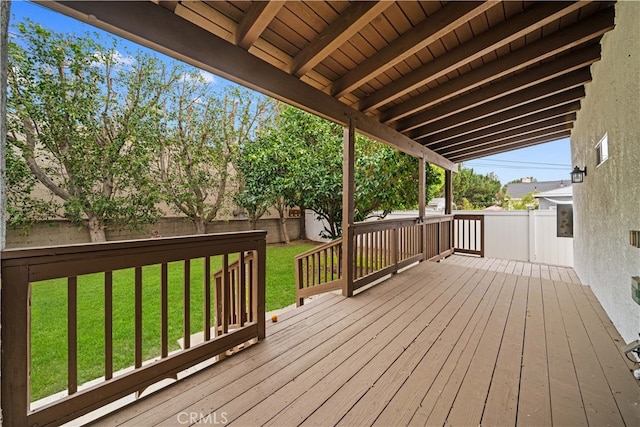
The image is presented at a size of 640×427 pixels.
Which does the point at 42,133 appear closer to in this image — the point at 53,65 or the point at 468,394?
the point at 53,65

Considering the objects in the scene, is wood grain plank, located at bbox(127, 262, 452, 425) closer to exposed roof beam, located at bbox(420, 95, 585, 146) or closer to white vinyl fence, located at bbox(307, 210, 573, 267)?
exposed roof beam, located at bbox(420, 95, 585, 146)

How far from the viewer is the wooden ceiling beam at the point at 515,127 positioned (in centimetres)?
439

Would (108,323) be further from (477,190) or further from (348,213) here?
(477,190)

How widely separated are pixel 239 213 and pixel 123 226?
3.39 m

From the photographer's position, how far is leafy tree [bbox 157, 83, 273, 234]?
7.56 meters

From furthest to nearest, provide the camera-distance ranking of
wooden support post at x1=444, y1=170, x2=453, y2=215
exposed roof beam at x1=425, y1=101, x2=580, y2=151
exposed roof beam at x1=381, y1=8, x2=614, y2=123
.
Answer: wooden support post at x1=444, y1=170, x2=453, y2=215
exposed roof beam at x1=425, y1=101, x2=580, y2=151
exposed roof beam at x1=381, y1=8, x2=614, y2=123

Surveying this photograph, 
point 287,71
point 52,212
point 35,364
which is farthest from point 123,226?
point 287,71

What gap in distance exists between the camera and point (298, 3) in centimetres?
207

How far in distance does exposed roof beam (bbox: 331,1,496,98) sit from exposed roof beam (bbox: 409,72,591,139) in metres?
2.18

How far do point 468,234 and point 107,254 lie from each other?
287 inches

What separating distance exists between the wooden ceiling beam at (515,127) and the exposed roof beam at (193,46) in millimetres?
3448

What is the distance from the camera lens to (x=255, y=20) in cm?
198

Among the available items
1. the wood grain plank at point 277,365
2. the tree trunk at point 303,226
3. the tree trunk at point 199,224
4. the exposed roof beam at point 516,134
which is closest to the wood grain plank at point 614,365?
the wood grain plank at point 277,365

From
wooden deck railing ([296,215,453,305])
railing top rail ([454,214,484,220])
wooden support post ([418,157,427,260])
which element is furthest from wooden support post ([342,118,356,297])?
railing top rail ([454,214,484,220])
